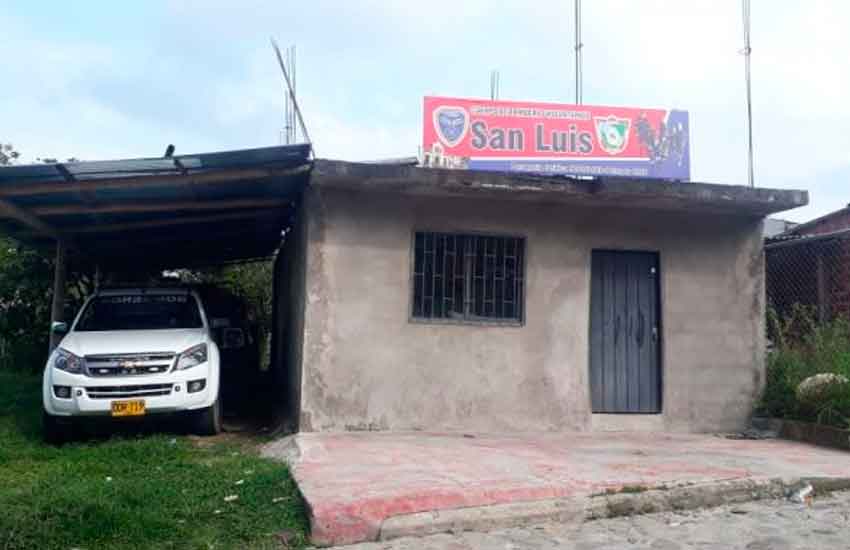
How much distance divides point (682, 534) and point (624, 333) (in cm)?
434

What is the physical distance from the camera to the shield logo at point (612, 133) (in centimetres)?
947

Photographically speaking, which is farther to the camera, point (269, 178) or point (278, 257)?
point (278, 257)

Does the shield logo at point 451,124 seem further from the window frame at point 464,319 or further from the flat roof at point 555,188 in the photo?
the window frame at point 464,319

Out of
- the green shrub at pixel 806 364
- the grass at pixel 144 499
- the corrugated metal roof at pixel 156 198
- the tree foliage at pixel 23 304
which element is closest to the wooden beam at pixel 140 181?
the corrugated metal roof at pixel 156 198

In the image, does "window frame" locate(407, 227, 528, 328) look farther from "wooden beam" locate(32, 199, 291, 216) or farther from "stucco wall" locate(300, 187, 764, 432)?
"wooden beam" locate(32, 199, 291, 216)

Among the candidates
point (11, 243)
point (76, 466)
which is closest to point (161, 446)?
point (76, 466)

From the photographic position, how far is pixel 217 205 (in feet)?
30.8

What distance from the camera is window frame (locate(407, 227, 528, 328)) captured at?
8.47 metres

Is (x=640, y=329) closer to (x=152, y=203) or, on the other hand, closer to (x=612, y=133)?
(x=612, y=133)

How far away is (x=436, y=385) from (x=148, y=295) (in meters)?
3.67

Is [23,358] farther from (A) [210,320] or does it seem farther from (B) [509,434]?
(B) [509,434]

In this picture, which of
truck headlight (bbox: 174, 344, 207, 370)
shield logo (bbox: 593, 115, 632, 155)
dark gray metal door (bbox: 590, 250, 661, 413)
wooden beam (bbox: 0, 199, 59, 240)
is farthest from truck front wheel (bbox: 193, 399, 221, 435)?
shield logo (bbox: 593, 115, 632, 155)

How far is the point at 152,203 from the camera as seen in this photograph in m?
9.03

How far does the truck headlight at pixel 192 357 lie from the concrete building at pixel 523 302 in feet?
3.28
